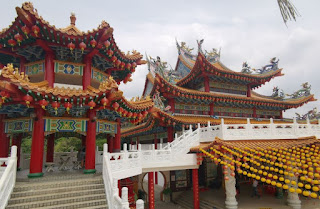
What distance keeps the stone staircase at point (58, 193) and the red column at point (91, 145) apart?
0.65 m

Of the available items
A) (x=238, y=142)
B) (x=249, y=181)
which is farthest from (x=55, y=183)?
(x=249, y=181)

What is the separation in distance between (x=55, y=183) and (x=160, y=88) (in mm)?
9771

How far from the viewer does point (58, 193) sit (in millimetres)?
6246

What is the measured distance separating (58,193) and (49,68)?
457 centimetres

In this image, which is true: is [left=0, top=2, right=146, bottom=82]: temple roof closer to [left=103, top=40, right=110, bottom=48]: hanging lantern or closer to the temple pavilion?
[left=103, top=40, right=110, bottom=48]: hanging lantern

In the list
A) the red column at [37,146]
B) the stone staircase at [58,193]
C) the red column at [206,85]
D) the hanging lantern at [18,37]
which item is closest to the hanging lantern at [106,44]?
the hanging lantern at [18,37]

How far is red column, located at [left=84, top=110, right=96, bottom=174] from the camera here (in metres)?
7.67

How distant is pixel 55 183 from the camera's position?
656 centimetres

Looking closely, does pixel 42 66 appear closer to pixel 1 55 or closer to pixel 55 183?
pixel 1 55

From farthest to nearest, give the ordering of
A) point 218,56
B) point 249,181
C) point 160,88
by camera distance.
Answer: point 218,56 < point 249,181 < point 160,88

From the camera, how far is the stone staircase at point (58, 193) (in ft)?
19.2

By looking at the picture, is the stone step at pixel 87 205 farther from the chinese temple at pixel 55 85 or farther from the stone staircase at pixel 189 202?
the stone staircase at pixel 189 202

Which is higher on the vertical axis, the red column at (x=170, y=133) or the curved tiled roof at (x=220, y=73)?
the curved tiled roof at (x=220, y=73)

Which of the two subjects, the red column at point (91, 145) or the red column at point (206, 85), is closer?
the red column at point (91, 145)
